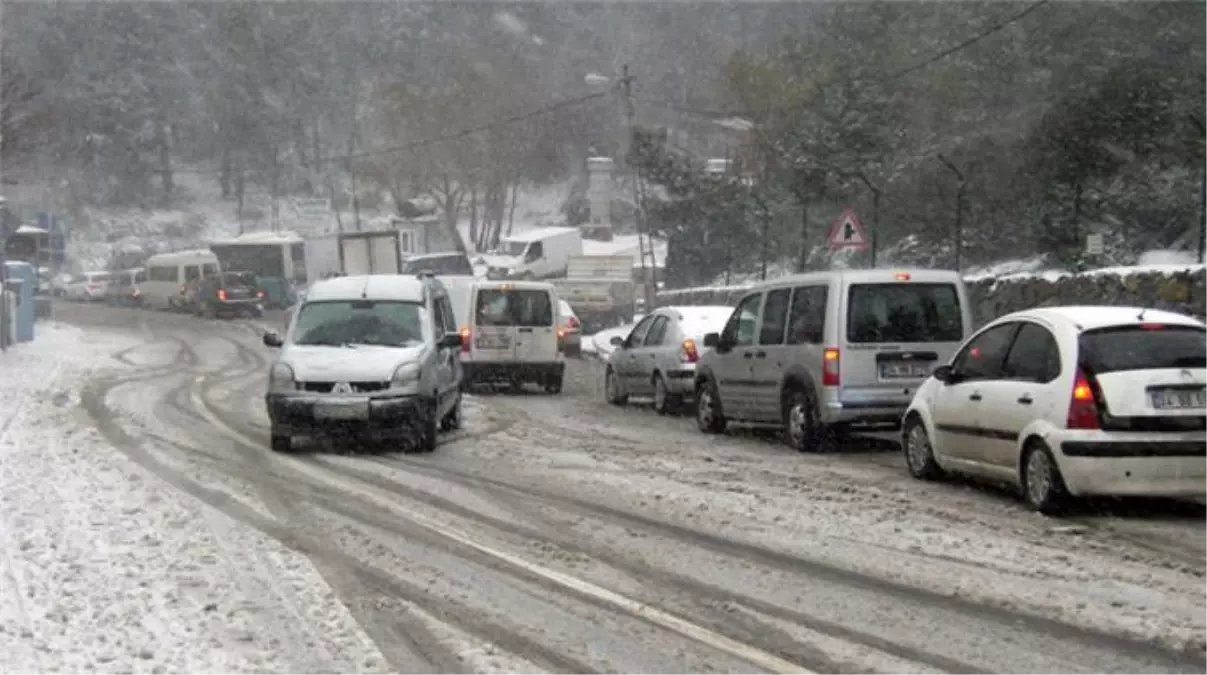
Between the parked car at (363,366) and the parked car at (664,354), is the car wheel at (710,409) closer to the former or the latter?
the parked car at (664,354)

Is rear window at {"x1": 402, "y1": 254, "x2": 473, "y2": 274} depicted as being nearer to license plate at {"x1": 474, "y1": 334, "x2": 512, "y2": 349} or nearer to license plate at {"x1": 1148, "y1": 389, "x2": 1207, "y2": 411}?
license plate at {"x1": 474, "y1": 334, "x2": 512, "y2": 349}

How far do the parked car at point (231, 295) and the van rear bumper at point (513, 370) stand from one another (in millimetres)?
31032

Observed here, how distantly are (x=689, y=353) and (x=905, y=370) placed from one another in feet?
18.1

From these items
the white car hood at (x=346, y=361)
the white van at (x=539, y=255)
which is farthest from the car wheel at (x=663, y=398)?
the white van at (x=539, y=255)

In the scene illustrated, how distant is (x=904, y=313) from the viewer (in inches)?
579

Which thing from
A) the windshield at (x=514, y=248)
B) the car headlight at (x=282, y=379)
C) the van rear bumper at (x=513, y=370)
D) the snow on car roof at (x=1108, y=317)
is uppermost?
the windshield at (x=514, y=248)

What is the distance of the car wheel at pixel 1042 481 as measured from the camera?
10266 millimetres

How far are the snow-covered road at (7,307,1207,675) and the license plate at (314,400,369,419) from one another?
1.36 ft

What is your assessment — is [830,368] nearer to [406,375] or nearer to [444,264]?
[406,375]

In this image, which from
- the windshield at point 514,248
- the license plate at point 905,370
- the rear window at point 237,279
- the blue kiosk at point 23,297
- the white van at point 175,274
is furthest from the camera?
the windshield at point 514,248

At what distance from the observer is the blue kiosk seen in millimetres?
35062

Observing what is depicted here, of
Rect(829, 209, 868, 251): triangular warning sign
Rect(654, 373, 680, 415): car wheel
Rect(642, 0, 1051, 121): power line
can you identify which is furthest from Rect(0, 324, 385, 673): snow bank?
Rect(642, 0, 1051, 121): power line

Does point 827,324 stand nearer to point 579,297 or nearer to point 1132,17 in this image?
point 1132,17

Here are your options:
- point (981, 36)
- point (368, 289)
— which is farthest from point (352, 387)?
point (981, 36)
